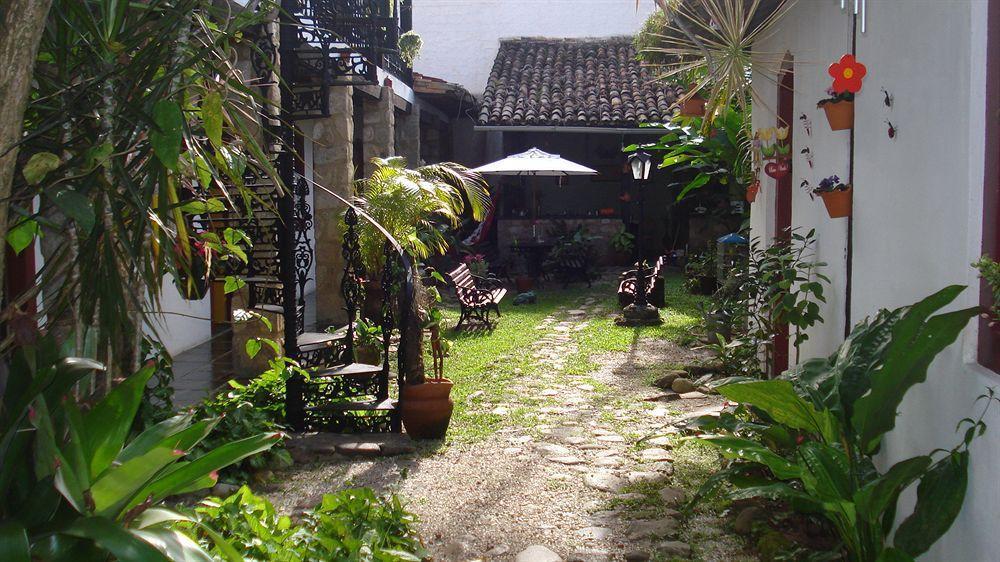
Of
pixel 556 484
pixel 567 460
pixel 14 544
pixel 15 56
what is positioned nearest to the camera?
pixel 15 56

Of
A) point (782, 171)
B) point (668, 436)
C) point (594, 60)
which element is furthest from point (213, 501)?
point (594, 60)

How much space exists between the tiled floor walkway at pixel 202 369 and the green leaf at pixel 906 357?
4.34 metres

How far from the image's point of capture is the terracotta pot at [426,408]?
5.73 metres

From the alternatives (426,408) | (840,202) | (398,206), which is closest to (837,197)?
(840,202)

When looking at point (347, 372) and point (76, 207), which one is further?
point (347, 372)

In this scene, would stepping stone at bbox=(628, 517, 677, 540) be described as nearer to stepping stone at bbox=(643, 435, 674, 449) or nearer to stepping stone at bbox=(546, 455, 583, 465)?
stepping stone at bbox=(546, 455, 583, 465)

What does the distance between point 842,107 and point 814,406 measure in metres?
1.74

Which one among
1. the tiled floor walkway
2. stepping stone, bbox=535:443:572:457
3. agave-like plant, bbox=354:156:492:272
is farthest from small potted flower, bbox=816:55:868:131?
agave-like plant, bbox=354:156:492:272

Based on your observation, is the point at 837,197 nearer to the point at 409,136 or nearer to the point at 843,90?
the point at 843,90

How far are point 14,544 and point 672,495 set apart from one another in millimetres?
3340

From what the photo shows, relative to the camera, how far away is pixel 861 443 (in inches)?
133

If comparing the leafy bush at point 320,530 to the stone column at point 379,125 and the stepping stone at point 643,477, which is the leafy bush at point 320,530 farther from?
the stone column at point 379,125

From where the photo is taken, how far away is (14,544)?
2.26 meters

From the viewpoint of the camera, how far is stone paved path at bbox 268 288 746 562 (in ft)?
13.6
